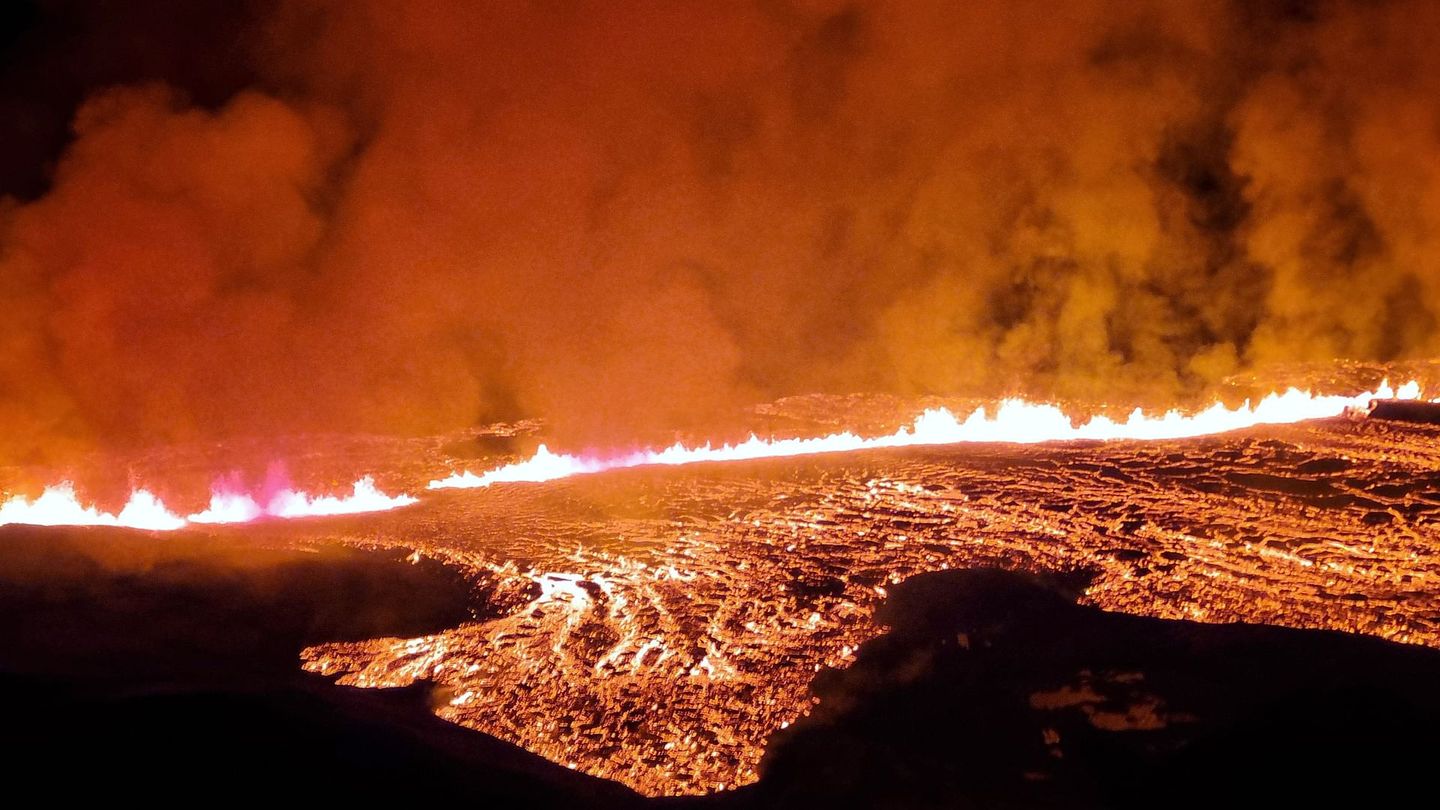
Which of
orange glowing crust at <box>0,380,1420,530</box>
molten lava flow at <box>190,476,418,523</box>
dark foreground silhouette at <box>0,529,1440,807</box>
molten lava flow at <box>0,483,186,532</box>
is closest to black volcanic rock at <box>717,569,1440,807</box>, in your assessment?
dark foreground silhouette at <box>0,529,1440,807</box>

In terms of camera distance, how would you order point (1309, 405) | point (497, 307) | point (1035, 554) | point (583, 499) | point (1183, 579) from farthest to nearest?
point (497, 307), point (1309, 405), point (583, 499), point (1035, 554), point (1183, 579)

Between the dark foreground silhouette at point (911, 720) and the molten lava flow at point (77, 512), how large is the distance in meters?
1.91

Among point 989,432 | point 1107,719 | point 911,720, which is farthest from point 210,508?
point 1107,719

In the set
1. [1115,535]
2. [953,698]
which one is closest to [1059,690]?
[953,698]

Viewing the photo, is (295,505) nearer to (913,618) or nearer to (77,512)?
(77,512)

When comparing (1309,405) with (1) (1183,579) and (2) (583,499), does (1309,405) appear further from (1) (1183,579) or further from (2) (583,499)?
(2) (583,499)

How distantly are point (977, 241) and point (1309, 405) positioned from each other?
3.81 m

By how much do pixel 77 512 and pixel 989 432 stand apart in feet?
18.3

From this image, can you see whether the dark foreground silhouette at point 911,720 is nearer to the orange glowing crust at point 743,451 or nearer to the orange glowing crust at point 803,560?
the orange glowing crust at point 803,560

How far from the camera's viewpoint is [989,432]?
19.5 ft

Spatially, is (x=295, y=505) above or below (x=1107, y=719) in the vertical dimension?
above

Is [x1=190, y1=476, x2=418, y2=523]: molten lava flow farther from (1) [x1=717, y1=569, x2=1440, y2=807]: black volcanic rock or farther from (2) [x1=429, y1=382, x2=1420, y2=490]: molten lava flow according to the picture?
(1) [x1=717, y1=569, x2=1440, y2=807]: black volcanic rock

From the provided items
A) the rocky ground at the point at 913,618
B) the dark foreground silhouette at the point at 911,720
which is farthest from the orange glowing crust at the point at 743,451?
the dark foreground silhouette at the point at 911,720

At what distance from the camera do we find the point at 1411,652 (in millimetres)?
2674
